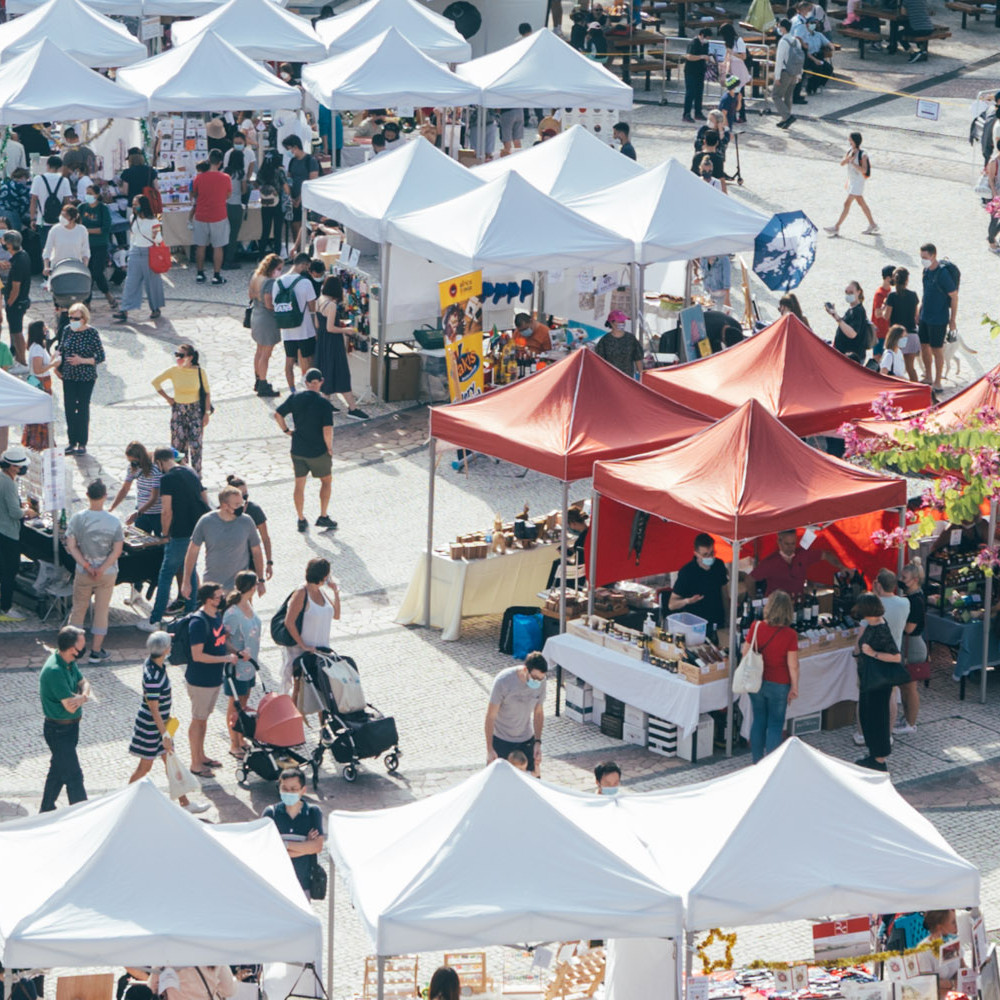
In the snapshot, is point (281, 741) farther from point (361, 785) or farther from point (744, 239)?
point (744, 239)

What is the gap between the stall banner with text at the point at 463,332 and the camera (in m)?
19.1

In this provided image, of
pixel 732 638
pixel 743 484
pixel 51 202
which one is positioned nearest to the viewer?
pixel 732 638

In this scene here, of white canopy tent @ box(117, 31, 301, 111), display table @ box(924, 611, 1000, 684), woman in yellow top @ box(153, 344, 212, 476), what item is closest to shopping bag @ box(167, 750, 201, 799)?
woman in yellow top @ box(153, 344, 212, 476)

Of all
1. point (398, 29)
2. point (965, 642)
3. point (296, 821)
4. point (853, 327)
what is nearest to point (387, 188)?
point (853, 327)

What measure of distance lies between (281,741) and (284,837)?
6.63 feet

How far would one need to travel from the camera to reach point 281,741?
42.9 ft

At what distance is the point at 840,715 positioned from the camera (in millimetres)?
14789

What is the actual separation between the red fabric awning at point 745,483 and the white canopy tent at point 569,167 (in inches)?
313

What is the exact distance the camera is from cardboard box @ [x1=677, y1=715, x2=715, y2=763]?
14.1m

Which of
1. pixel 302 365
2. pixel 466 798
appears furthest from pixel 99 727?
pixel 302 365

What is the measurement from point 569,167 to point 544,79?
4933 mm

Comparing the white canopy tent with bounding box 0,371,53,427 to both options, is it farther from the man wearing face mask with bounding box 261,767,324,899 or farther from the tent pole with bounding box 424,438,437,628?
the man wearing face mask with bounding box 261,767,324,899

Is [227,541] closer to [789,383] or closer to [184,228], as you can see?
[789,383]

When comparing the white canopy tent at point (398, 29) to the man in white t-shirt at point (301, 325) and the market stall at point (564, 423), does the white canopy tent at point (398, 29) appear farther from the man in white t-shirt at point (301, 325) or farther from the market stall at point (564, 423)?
the market stall at point (564, 423)
